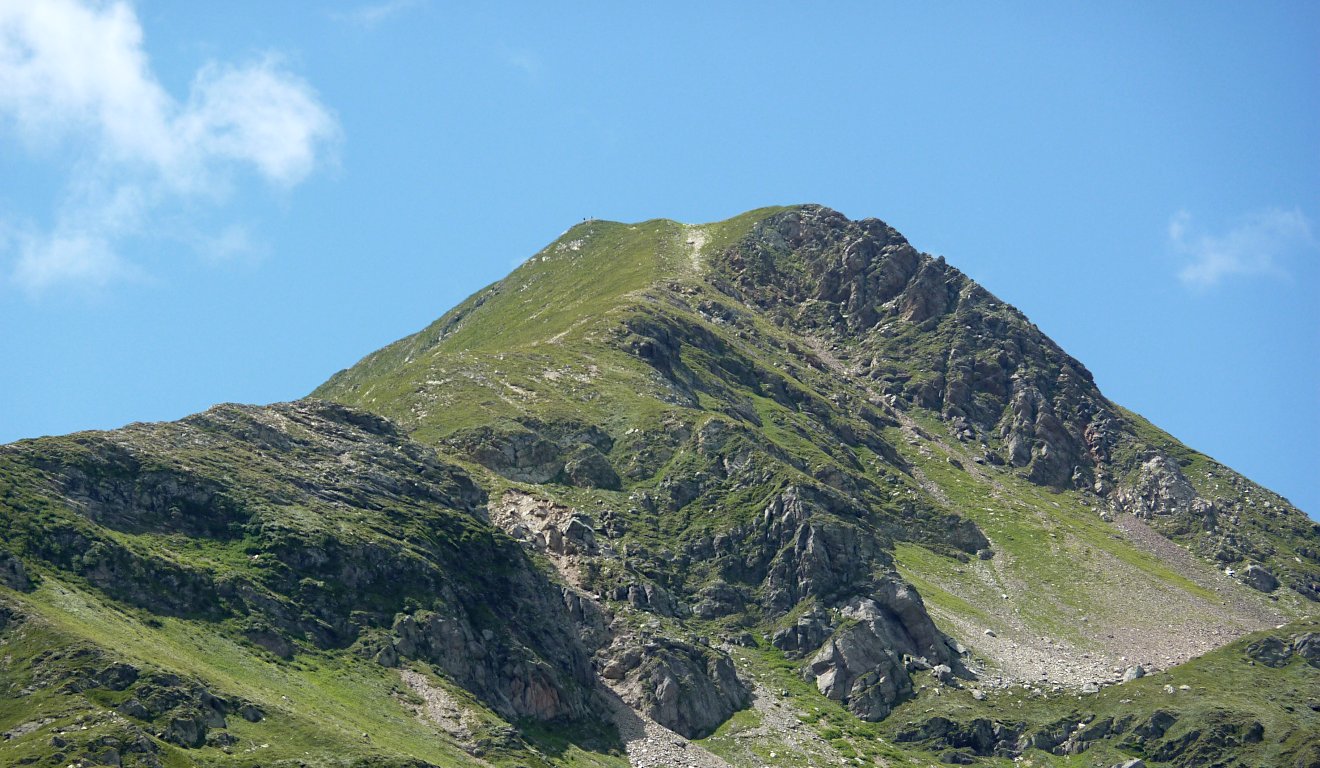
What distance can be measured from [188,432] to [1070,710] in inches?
3921

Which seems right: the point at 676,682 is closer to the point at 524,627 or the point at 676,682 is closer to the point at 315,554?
the point at 524,627

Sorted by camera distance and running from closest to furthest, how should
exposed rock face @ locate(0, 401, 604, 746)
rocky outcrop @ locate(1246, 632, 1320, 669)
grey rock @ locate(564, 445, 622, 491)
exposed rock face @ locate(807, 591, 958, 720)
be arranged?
exposed rock face @ locate(0, 401, 604, 746)
exposed rock face @ locate(807, 591, 958, 720)
rocky outcrop @ locate(1246, 632, 1320, 669)
grey rock @ locate(564, 445, 622, 491)

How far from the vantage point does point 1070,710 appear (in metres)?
159

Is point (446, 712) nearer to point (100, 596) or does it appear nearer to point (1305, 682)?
point (100, 596)

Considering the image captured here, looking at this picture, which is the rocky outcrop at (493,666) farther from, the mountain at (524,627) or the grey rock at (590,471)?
the grey rock at (590,471)

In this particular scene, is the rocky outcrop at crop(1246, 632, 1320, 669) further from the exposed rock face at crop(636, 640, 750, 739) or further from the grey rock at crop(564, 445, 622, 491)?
the grey rock at crop(564, 445, 622, 491)

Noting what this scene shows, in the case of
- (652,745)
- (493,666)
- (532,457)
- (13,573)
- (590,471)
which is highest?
(532,457)

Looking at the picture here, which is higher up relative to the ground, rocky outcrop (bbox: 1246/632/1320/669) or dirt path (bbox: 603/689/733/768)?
rocky outcrop (bbox: 1246/632/1320/669)

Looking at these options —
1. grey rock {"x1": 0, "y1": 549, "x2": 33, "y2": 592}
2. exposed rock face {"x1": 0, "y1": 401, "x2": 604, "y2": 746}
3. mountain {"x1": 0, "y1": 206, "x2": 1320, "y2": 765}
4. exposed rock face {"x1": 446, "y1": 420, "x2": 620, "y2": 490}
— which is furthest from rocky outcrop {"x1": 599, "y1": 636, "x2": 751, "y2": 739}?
grey rock {"x1": 0, "y1": 549, "x2": 33, "y2": 592}

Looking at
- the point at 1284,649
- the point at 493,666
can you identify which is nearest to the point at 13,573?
the point at 493,666

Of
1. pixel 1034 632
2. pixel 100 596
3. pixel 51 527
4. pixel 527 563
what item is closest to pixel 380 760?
pixel 100 596

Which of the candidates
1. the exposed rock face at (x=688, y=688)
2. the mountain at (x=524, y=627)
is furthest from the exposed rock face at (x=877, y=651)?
the exposed rock face at (x=688, y=688)

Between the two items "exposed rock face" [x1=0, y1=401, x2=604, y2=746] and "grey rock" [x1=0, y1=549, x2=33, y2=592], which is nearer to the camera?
"grey rock" [x1=0, y1=549, x2=33, y2=592]

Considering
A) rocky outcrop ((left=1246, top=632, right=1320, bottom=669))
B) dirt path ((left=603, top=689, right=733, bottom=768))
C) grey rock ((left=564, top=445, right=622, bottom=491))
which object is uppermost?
grey rock ((left=564, top=445, right=622, bottom=491))
